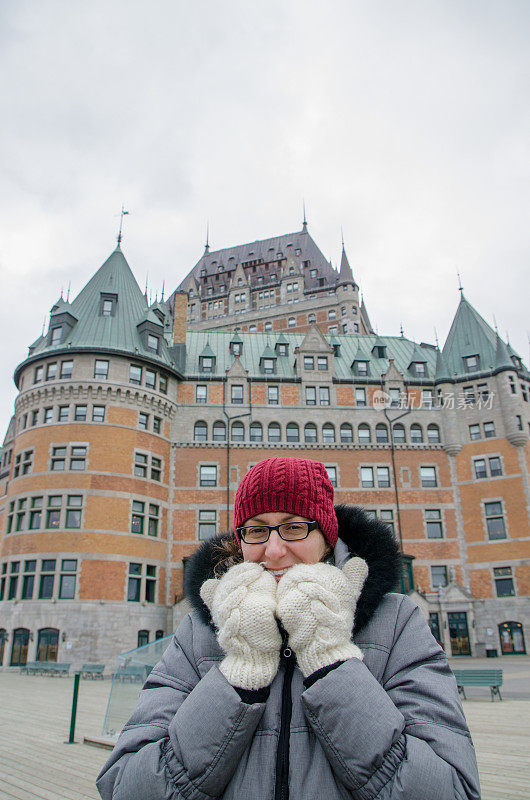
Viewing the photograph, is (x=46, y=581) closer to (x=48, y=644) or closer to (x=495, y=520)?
(x=48, y=644)

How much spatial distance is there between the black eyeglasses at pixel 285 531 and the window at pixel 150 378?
33.1m

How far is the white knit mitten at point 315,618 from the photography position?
88.7 inches

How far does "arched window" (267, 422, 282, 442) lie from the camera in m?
36.7

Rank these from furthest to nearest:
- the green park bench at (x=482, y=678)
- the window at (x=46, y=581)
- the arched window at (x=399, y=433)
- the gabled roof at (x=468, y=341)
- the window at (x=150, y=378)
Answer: the gabled roof at (x=468, y=341) → the arched window at (x=399, y=433) → the window at (x=150, y=378) → the window at (x=46, y=581) → the green park bench at (x=482, y=678)

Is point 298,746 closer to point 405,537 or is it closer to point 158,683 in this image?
point 158,683

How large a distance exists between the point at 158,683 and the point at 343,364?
39.6 metres

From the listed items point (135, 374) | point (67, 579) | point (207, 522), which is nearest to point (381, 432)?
point (207, 522)

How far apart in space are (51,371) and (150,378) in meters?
6.15

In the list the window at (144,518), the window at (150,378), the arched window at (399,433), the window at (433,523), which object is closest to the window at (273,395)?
the window at (150,378)

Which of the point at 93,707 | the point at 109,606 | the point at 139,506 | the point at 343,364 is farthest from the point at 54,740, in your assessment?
the point at 343,364

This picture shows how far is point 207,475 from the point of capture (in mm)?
35312

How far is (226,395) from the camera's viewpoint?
37.5 m

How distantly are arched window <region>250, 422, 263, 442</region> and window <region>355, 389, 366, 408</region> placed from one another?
7.30 m

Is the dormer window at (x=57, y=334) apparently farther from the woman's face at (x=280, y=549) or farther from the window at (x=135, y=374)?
the woman's face at (x=280, y=549)
